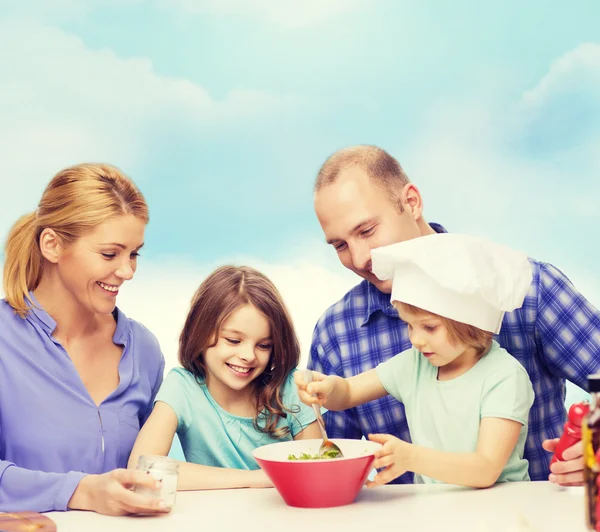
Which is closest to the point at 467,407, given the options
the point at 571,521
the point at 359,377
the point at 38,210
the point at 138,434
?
the point at 359,377

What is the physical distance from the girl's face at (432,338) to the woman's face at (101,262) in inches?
27.7

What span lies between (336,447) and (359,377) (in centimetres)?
25

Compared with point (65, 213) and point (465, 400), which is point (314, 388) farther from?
point (65, 213)

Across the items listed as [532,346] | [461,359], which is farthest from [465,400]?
[532,346]

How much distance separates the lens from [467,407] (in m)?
1.50

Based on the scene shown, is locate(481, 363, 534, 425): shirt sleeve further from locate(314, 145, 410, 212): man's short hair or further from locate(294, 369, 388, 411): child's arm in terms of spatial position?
locate(314, 145, 410, 212): man's short hair

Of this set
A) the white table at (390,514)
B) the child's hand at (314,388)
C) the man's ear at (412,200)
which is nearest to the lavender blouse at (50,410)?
the white table at (390,514)

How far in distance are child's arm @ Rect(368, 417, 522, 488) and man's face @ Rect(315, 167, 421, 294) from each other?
608mm

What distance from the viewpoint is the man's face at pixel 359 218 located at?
6.18ft

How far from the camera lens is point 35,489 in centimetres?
143

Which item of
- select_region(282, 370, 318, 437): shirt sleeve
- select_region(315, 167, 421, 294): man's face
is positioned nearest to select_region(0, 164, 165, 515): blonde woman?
select_region(282, 370, 318, 437): shirt sleeve

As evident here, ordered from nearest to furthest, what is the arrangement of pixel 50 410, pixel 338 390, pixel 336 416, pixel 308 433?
pixel 338 390
pixel 50 410
pixel 308 433
pixel 336 416

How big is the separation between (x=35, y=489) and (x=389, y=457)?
0.70 m

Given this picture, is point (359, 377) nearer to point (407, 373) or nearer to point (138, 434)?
point (407, 373)
